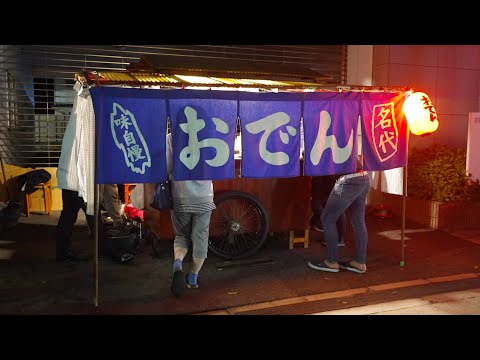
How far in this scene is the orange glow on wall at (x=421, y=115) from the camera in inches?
261

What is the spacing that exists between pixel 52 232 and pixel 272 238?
4.27 m

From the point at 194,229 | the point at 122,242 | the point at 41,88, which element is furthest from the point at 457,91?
the point at 41,88

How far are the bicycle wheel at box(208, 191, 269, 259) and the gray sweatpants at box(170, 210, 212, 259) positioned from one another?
4.03 feet

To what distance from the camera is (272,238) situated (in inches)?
345

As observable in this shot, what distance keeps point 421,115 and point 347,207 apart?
168cm

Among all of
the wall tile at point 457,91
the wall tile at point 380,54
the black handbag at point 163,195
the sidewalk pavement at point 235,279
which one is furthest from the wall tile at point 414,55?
the black handbag at point 163,195

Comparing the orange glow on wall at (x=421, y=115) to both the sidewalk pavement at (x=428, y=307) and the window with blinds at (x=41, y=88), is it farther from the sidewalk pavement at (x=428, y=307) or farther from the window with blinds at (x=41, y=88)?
the window with blinds at (x=41, y=88)

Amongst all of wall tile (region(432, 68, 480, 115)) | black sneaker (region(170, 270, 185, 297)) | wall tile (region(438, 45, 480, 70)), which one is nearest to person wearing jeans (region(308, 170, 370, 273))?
black sneaker (region(170, 270, 185, 297))

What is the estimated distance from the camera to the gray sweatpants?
5.99 meters

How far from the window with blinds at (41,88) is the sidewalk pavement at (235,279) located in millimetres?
2615

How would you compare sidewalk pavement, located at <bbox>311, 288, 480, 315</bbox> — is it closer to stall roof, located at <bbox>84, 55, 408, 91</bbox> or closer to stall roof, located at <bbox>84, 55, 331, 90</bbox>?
stall roof, located at <bbox>84, 55, 408, 91</bbox>

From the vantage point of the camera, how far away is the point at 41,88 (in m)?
10.8
